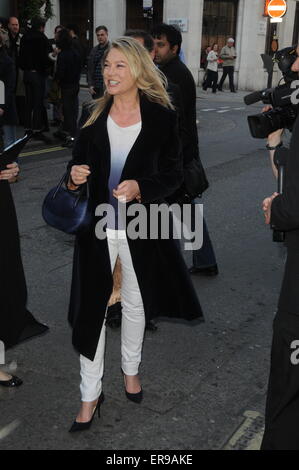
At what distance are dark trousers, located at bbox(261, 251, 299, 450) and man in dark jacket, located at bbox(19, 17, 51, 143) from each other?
929cm

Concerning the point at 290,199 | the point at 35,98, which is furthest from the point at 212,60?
the point at 290,199

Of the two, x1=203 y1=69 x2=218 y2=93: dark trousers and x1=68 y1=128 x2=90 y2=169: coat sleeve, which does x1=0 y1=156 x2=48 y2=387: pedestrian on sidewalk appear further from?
x1=203 y1=69 x2=218 y2=93: dark trousers

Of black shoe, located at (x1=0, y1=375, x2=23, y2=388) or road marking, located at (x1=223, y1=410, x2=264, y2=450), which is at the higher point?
road marking, located at (x1=223, y1=410, x2=264, y2=450)

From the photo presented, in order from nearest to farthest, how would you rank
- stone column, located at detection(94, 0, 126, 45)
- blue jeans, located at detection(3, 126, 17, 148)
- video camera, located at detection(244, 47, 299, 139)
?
video camera, located at detection(244, 47, 299, 139)
blue jeans, located at detection(3, 126, 17, 148)
stone column, located at detection(94, 0, 126, 45)

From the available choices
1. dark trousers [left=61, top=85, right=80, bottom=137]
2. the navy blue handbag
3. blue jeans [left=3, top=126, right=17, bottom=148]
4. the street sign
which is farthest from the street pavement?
the street sign

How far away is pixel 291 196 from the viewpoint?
2.06 meters

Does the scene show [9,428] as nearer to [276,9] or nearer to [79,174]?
[79,174]

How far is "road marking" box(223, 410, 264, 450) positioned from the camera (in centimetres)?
278

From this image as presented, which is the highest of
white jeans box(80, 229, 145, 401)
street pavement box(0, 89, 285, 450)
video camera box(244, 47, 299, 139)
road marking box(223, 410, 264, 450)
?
video camera box(244, 47, 299, 139)

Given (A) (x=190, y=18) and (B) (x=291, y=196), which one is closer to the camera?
(B) (x=291, y=196)

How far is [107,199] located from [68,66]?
27.3 ft

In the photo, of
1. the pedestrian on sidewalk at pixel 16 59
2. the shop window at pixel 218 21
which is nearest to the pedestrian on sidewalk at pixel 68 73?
the pedestrian on sidewalk at pixel 16 59

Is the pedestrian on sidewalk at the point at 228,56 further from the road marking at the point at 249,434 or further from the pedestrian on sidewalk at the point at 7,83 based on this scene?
the road marking at the point at 249,434

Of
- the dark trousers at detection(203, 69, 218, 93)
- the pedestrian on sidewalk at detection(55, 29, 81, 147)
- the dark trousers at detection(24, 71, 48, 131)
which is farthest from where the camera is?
the dark trousers at detection(203, 69, 218, 93)
